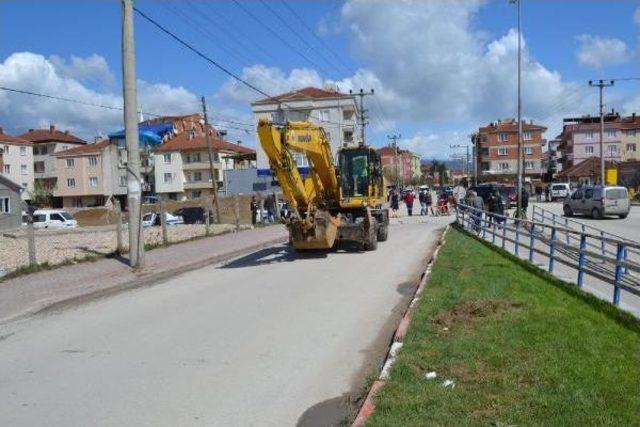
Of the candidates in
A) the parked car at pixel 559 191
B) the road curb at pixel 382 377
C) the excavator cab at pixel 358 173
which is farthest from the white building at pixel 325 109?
the road curb at pixel 382 377

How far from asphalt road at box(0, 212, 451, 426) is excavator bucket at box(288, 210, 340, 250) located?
11.2ft

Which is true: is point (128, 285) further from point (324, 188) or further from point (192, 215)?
point (192, 215)

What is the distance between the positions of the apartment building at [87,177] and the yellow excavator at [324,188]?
71.8 m

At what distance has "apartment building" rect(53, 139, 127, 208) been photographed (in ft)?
287

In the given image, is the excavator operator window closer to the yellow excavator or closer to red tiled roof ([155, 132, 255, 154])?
the yellow excavator

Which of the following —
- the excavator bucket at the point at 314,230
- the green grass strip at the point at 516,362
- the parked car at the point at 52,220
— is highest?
the excavator bucket at the point at 314,230

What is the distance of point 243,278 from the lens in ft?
46.2

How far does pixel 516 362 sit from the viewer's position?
6020 mm

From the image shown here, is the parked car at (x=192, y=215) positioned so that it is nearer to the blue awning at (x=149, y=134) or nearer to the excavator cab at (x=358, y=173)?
the blue awning at (x=149, y=134)

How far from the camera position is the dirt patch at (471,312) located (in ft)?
25.9

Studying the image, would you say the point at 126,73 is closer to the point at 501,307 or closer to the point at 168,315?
the point at 168,315

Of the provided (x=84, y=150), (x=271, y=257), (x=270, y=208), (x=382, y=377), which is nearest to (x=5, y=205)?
(x=270, y=208)

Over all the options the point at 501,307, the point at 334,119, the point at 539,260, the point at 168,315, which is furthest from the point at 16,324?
the point at 334,119

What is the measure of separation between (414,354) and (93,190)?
8869 cm
